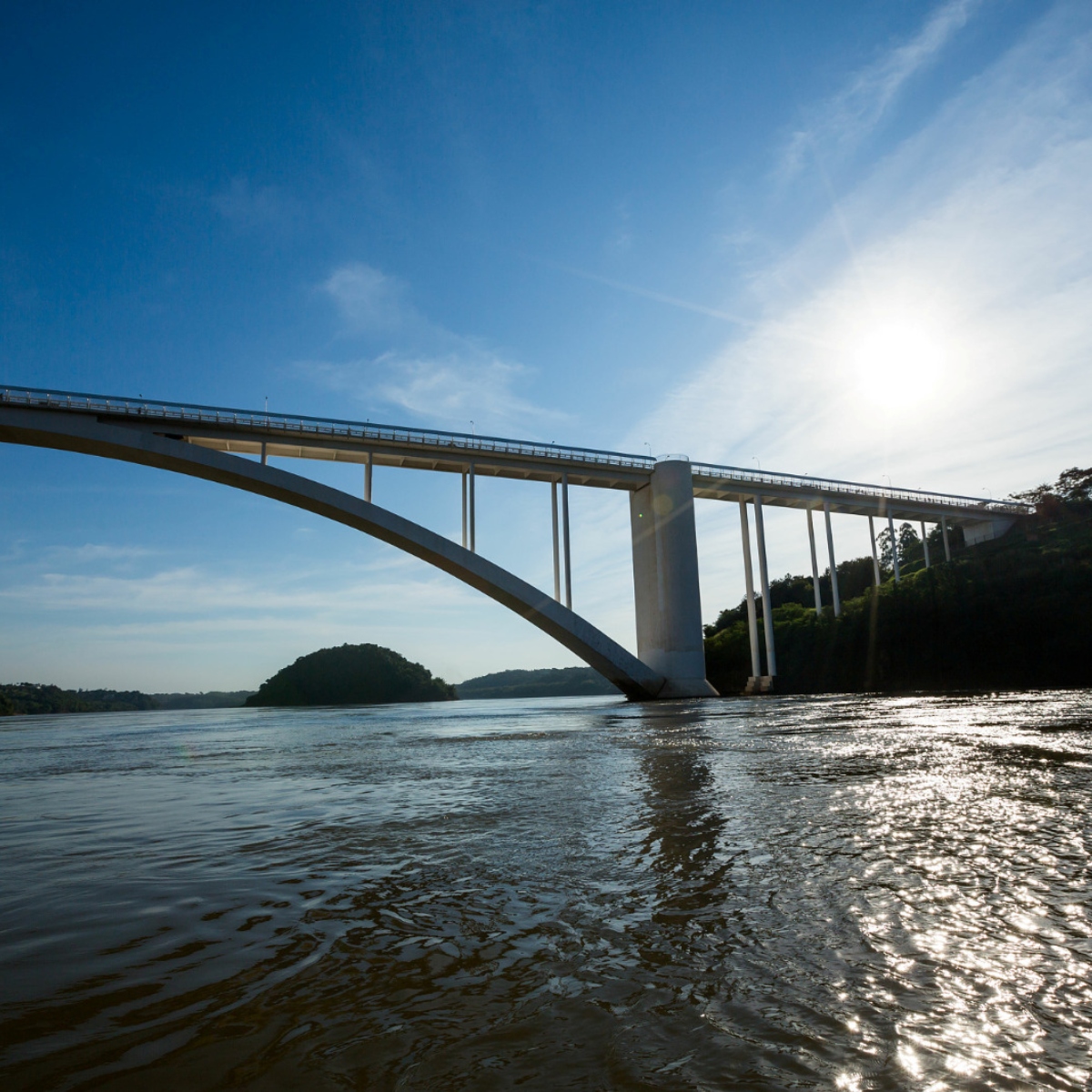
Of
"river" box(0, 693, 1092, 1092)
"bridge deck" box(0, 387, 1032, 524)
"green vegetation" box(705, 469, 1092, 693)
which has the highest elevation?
"bridge deck" box(0, 387, 1032, 524)

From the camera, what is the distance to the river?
1.31 meters

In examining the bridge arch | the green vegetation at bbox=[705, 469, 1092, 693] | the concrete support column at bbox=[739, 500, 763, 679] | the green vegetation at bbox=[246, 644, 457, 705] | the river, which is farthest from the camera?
the green vegetation at bbox=[246, 644, 457, 705]

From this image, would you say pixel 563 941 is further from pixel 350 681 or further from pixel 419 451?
pixel 350 681

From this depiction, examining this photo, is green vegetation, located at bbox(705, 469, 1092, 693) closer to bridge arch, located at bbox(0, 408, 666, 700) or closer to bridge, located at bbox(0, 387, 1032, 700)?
bridge, located at bbox(0, 387, 1032, 700)

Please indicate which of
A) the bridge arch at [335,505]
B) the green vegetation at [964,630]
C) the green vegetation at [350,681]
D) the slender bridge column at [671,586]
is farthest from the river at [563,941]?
the green vegetation at [350,681]

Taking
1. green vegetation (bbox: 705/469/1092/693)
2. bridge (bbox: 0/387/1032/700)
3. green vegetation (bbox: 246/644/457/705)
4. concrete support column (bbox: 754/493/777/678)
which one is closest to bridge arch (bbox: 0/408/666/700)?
bridge (bbox: 0/387/1032/700)

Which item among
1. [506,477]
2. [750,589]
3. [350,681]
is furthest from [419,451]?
[350,681]

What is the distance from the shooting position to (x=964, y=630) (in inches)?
1442

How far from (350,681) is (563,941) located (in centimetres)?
7434

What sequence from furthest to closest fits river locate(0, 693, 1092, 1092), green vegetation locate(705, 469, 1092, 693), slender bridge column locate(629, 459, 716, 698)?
1. green vegetation locate(705, 469, 1092, 693)
2. slender bridge column locate(629, 459, 716, 698)
3. river locate(0, 693, 1092, 1092)

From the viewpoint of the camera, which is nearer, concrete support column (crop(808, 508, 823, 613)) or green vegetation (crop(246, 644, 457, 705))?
concrete support column (crop(808, 508, 823, 613))

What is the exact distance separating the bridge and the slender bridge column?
0.06m

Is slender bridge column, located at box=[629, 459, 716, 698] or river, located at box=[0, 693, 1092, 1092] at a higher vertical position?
slender bridge column, located at box=[629, 459, 716, 698]

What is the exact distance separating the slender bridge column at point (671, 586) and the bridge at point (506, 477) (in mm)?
59
